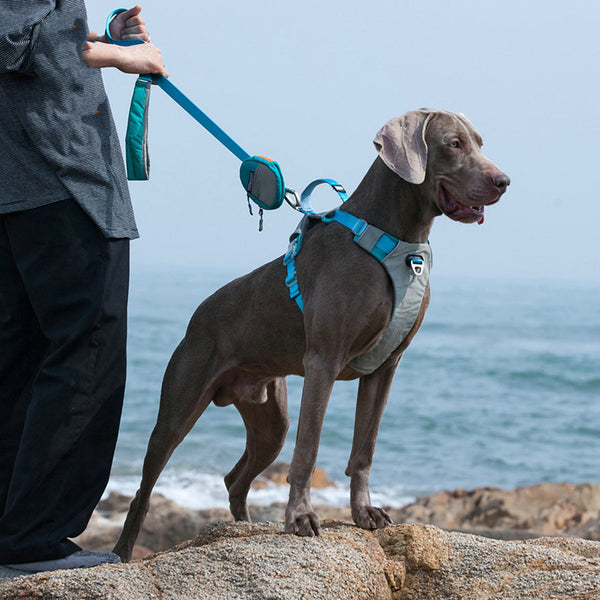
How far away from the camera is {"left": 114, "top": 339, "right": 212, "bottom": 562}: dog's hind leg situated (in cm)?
417

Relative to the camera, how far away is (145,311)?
3334cm

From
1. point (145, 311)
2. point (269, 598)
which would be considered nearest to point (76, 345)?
point (269, 598)

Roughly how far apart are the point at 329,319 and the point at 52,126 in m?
1.29

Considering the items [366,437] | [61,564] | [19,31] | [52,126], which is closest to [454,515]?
[366,437]

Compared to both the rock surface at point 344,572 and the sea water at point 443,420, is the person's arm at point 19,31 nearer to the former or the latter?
the rock surface at point 344,572

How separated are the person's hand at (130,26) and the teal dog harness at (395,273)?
1.08 metres

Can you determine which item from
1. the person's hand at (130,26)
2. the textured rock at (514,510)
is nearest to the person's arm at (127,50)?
the person's hand at (130,26)

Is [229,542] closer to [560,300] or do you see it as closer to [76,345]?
[76,345]

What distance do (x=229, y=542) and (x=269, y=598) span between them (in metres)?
0.41

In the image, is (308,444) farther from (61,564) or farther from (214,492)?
(214,492)

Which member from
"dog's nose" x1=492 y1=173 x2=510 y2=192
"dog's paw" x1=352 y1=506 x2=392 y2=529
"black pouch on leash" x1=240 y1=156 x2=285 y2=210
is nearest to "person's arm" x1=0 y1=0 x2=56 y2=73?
"black pouch on leash" x1=240 y1=156 x2=285 y2=210

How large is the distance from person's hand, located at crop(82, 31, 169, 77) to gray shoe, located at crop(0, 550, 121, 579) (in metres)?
1.88

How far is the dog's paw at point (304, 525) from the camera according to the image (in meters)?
3.51

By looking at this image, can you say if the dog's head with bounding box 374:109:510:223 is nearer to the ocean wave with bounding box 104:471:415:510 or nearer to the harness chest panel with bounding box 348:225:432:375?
the harness chest panel with bounding box 348:225:432:375
